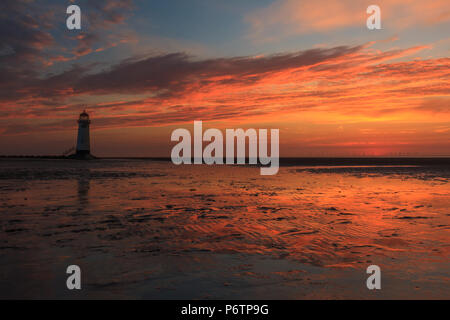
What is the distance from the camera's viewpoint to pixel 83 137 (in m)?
87.1

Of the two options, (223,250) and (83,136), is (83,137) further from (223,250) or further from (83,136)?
(223,250)

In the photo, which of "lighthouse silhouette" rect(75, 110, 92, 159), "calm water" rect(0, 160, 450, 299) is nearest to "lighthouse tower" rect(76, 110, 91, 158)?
"lighthouse silhouette" rect(75, 110, 92, 159)

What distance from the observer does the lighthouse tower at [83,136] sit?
83688 mm

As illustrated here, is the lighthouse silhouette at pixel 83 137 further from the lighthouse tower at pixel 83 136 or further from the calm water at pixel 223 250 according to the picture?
the calm water at pixel 223 250

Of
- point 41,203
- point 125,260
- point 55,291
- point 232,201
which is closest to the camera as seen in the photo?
point 55,291

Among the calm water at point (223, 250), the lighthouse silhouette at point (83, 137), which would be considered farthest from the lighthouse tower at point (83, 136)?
the calm water at point (223, 250)

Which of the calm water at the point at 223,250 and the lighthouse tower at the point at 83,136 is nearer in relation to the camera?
the calm water at the point at 223,250

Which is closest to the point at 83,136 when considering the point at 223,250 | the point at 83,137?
the point at 83,137

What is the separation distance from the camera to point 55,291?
5762 millimetres

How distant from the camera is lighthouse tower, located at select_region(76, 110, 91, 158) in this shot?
275ft

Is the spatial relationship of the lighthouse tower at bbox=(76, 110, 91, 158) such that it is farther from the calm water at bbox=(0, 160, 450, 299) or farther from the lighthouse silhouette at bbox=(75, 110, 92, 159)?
the calm water at bbox=(0, 160, 450, 299)

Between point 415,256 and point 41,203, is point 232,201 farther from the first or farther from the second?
point 415,256
